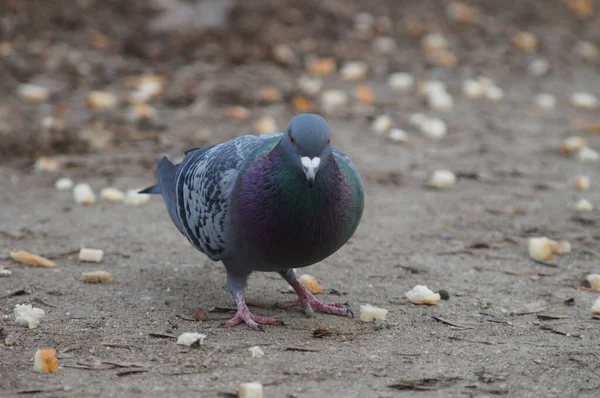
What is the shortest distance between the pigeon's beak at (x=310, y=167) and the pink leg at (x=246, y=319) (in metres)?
0.92

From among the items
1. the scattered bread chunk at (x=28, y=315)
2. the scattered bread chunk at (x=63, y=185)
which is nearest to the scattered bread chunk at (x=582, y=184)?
the scattered bread chunk at (x=63, y=185)

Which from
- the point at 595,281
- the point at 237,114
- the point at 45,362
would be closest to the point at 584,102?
the point at 237,114

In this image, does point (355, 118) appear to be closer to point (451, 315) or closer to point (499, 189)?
point (499, 189)

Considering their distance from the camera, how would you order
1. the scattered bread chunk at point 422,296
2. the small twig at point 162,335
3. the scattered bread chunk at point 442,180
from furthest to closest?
1. the scattered bread chunk at point 442,180
2. the scattered bread chunk at point 422,296
3. the small twig at point 162,335

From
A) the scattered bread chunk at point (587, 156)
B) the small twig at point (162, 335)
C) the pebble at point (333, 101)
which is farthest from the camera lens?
the pebble at point (333, 101)

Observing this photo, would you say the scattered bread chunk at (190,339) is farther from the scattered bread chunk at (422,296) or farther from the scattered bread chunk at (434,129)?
the scattered bread chunk at (434,129)

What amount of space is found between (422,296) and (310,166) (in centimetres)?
125

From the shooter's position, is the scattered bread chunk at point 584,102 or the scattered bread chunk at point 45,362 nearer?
the scattered bread chunk at point 45,362

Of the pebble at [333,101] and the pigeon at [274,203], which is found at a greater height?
the pigeon at [274,203]

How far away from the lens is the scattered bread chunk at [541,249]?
5.26m

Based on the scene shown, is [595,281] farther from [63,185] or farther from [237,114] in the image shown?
[237,114]

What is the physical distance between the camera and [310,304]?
4.56m

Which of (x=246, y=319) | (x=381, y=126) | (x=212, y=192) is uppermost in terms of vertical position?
(x=212, y=192)

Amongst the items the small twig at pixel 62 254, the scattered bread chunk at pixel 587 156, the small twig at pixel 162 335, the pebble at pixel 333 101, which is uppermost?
the pebble at pixel 333 101
